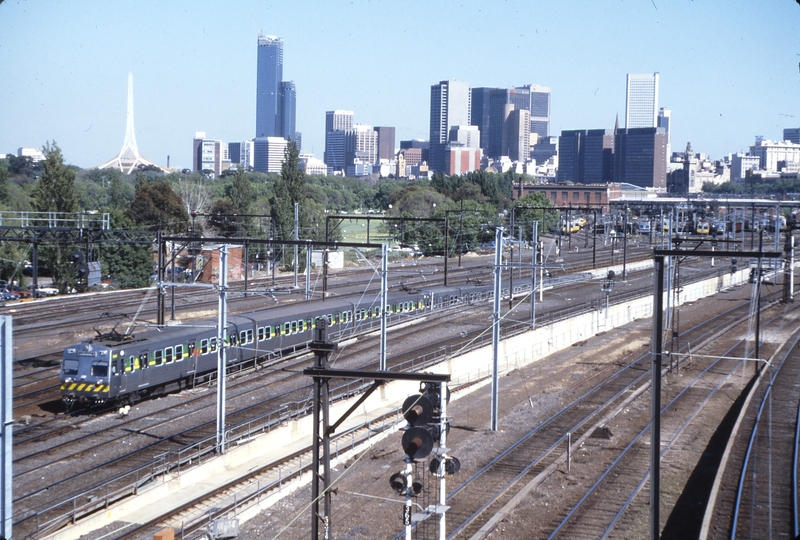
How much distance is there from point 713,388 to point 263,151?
533 feet

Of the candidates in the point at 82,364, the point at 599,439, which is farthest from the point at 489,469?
the point at 82,364

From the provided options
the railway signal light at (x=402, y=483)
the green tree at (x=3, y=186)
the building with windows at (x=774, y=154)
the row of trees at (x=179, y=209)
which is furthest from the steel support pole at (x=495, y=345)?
the building with windows at (x=774, y=154)

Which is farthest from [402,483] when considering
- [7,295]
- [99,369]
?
[7,295]

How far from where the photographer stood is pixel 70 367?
633 inches

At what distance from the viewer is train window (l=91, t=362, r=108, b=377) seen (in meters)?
15.7

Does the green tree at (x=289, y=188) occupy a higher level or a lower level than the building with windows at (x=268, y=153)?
lower

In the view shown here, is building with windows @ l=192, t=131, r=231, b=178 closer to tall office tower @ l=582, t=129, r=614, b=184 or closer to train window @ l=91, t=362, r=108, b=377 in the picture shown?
tall office tower @ l=582, t=129, r=614, b=184

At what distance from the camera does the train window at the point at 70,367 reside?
15992 millimetres

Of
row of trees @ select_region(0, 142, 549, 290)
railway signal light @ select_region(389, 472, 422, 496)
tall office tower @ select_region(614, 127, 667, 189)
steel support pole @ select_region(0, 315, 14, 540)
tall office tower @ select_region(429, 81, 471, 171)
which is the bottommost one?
railway signal light @ select_region(389, 472, 422, 496)

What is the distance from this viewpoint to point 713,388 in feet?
64.9

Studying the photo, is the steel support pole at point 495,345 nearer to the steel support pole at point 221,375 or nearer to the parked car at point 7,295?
the steel support pole at point 221,375

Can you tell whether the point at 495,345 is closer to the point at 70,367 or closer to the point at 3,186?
the point at 70,367

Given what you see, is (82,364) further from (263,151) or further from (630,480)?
(263,151)

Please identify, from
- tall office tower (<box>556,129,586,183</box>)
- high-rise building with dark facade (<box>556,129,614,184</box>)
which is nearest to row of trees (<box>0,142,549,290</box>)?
high-rise building with dark facade (<box>556,129,614,184</box>)
